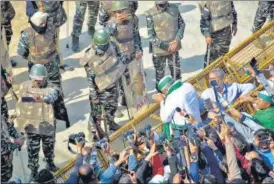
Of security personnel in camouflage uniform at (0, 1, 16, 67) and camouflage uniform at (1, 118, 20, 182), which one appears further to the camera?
security personnel in camouflage uniform at (0, 1, 16, 67)

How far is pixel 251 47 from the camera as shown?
1273cm

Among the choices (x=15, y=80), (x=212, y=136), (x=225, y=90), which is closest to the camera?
(x=212, y=136)

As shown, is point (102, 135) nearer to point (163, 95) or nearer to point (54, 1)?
point (163, 95)

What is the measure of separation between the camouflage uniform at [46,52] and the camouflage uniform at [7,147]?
129 centimetres

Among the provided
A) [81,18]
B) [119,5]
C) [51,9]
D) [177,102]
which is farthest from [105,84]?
[81,18]

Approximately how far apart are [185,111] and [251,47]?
3.07 meters

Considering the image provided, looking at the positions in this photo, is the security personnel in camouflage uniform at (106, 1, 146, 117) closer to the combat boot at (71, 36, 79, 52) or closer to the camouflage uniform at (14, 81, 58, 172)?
the camouflage uniform at (14, 81, 58, 172)

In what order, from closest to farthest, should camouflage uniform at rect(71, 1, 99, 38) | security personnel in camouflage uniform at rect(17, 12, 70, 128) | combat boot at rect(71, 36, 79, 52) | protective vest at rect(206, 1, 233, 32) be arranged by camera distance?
1. security personnel in camouflage uniform at rect(17, 12, 70, 128)
2. protective vest at rect(206, 1, 233, 32)
3. camouflage uniform at rect(71, 1, 99, 38)
4. combat boot at rect(71, 36, 79, 52)

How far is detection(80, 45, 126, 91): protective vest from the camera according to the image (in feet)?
37.6

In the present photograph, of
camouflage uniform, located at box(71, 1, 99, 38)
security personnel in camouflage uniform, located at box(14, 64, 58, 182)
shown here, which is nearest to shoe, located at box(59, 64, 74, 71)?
camouflage uniform, located at box(71, 1, 99, 38)

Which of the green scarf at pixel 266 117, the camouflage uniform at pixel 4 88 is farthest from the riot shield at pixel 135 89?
the green scarf at pixel 266 117

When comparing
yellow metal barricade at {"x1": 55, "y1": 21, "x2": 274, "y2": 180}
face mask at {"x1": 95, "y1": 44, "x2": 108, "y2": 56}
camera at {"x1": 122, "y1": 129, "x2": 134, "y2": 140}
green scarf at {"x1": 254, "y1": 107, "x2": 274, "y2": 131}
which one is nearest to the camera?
camera at {"x1": 122, "y1": 129, "x2": 134, "y2": 140}

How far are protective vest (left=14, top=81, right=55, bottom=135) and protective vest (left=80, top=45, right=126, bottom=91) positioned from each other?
3.27ft

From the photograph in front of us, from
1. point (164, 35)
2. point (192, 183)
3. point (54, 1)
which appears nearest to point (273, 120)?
point (192, 183)
